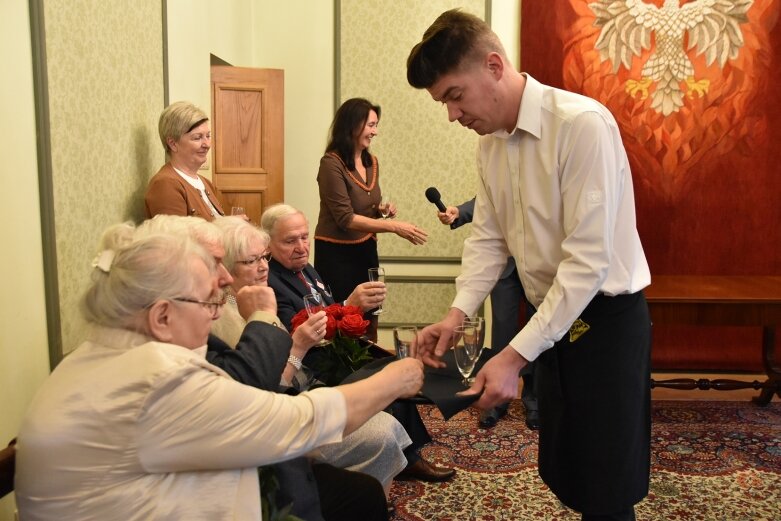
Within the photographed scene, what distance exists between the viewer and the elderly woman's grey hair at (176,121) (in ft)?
11.5

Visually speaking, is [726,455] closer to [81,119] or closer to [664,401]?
[664,401]

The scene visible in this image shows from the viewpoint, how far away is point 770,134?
16.2ft

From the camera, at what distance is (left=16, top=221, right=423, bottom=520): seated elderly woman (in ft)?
3.77

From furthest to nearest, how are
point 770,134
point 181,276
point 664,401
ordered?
point 770,134, point 664,401, point 181,276

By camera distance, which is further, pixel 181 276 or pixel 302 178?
pixel 302 178

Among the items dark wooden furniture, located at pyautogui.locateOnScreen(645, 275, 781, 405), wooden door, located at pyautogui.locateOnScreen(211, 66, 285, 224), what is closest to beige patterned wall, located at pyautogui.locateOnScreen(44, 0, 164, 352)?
wooden door, located at pyautogui.locateOnScreen(211, 66, 285, 224)

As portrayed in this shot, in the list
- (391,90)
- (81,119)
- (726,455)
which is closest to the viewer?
(81,119)

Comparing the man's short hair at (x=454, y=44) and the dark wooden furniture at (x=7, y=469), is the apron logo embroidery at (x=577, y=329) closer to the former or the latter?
the man's short hair at (x=454, y=44)

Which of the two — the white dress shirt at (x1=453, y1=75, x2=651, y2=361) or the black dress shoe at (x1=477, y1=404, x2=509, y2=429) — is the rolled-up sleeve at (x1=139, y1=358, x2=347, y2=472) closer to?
the white dress shirt at (x1=453, y1=75, x2=651, y2=361)

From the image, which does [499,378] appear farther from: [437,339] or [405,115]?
[405,115]

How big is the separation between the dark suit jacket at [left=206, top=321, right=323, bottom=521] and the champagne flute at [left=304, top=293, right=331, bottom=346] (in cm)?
40

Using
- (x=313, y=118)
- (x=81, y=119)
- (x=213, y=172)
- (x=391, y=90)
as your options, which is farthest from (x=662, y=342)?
(x=81, y=119)

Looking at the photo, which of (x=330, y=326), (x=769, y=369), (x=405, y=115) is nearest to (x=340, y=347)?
(x=330, y=326)

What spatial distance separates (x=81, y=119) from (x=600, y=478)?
7.68 ft
